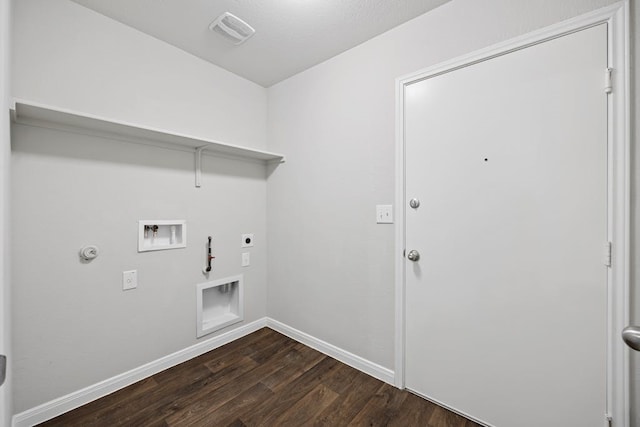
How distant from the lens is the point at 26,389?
148cm

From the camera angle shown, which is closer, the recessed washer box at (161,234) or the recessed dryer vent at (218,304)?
the recessed washer box at (161,234)

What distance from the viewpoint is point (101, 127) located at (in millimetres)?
1646

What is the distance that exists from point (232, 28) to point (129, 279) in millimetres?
1869

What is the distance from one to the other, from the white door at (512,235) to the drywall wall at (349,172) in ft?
0.57

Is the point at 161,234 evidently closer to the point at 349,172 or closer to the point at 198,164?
the point at 198,164

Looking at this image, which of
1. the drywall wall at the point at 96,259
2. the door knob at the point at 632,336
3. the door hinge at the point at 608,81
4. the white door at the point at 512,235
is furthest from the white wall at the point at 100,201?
the door hinge at the point at 608,81

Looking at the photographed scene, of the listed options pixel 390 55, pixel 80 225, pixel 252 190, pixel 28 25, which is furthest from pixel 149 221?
pixel 390 55

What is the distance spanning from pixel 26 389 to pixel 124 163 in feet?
4.58

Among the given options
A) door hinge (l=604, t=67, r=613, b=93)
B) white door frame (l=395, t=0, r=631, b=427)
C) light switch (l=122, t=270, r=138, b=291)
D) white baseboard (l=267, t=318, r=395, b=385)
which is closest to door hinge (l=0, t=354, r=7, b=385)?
light switch (l=122, t=270, r=138, b=291)

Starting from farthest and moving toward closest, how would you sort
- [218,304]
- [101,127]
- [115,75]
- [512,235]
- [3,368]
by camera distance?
[218,304]
[115,75]
[101,127]
[512,235]
[3,368]

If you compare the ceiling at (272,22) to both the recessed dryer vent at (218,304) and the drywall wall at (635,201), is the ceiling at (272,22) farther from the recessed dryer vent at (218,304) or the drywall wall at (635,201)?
the recessed dryer vent at (218,304)

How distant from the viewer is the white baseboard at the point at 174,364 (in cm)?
152

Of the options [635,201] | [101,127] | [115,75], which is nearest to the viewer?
[635,201]

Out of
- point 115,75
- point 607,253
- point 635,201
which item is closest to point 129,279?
point 115,75
